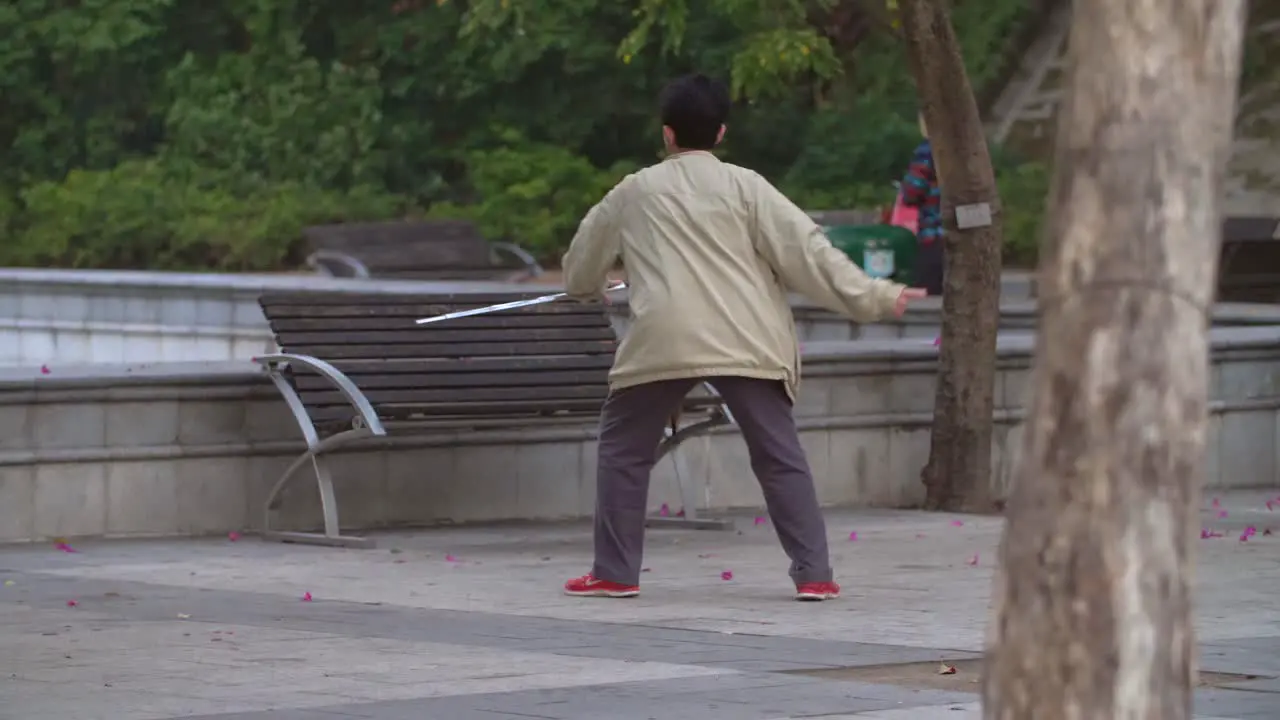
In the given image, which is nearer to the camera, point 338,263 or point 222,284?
point 222,284

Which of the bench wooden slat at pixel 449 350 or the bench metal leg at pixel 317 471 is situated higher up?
the bench wooden slat at pixel 449 350

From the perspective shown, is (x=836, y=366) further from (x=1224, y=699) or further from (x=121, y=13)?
(x=121, y=13)

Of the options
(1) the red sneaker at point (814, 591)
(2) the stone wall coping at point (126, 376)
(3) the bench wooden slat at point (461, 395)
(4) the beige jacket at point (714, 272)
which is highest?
(4) the beige jacket at point (714, 272)

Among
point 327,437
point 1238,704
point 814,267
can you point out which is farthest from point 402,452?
point 1238,704

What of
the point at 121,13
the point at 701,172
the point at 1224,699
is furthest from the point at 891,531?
the point at 121,13

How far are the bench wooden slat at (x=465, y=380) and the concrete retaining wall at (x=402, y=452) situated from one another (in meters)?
0.39

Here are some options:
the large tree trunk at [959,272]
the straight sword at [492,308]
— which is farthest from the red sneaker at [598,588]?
the large tree trunk at [959,272]

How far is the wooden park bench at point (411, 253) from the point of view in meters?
20.7

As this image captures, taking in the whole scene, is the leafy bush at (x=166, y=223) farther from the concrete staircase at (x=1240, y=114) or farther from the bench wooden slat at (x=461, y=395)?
the bench wooden slat at (x=461, y=395)

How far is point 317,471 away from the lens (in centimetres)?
961

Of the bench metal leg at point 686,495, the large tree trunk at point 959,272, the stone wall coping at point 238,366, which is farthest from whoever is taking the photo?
the large tree trunk at point 959,272

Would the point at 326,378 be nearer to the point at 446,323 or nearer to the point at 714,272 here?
the point at 446,323

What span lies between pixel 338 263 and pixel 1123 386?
57.0ft

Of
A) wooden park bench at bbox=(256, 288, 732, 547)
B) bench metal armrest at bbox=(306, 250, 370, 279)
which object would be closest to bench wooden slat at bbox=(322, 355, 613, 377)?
wooden park bench at bbox=(256, 288, 732, 547)
